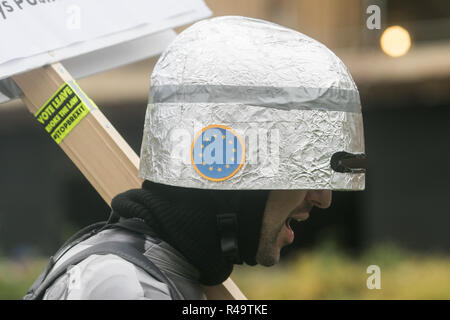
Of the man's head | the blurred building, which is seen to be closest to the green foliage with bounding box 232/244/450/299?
the blurred building

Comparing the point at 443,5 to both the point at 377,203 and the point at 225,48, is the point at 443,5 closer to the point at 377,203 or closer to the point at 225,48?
the point at 377,203

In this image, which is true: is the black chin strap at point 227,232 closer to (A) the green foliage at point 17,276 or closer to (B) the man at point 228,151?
(B) the man at point 228,151

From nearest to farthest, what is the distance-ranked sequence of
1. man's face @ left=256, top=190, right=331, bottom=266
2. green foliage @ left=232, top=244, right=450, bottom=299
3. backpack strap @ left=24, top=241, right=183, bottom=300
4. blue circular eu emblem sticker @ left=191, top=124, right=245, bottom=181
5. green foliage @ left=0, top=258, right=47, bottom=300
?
backpack strap @ left=24, top=241, right=183, bottom=300
blue circular eu emblem sticker @ left=191, top=124, right=245, bottom=181
man's face @ left=256, top=190, right=331, bottom=266
green foliage @ left=232, top=244, right=450, bottom=299
green foliage @ left=0, top=258, right=47, bottom=300

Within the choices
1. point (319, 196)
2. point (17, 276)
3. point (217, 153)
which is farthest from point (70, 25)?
point (17, 276)

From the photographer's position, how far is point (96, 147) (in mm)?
2836

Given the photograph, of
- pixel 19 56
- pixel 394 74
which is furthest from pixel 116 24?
pixel 394 74

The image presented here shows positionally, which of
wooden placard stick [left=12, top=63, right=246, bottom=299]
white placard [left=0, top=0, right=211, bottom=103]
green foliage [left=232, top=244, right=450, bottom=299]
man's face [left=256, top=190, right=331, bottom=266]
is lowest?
green foliage [left=232, top=244, right=450, bottom=299]

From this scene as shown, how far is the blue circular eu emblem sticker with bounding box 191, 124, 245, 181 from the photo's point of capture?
96.9 inches

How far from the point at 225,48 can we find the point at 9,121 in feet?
27.3

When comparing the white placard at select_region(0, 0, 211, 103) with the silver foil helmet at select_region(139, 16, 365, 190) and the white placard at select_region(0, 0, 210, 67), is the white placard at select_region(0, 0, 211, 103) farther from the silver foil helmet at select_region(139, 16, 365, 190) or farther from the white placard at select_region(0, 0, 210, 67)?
the silver foil helmet at select_region(139, 16, 365, 190)

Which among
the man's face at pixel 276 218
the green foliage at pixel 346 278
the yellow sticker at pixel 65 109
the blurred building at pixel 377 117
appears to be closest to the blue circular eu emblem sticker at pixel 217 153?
the man's face at pixel 276 218

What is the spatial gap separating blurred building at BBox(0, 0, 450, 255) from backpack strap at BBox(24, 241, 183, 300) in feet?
24.3

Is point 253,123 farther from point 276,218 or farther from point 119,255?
point 119,255

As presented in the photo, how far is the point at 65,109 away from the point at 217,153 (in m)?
0.66
